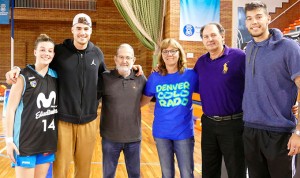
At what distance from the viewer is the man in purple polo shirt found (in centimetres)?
229

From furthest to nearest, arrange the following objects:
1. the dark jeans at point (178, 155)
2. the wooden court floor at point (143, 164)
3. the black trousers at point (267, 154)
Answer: the wooden court floor at point (143, 164) < the dark jeans at point (178, 155) < the black trousers at point (267, 154)

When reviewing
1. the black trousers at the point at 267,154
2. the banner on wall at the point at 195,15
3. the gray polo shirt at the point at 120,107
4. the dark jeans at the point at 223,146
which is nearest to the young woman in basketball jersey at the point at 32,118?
the gray polo shirt at the point at 120,107

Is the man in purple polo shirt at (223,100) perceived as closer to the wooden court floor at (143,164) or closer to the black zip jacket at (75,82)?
the black zip jacket at (75,82)

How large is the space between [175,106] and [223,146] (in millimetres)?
446

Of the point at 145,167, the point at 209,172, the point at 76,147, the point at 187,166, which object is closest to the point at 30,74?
the point at 76,147

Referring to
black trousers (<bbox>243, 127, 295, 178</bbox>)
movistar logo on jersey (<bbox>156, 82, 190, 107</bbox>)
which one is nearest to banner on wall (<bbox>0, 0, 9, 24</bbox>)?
movistar logo on jersey (<bbox>156, 82, 190, 107</bbox>)

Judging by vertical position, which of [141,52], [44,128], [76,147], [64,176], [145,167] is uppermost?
[141,52]

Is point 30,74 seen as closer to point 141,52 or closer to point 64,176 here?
point 64,176

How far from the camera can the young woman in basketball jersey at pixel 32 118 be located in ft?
7.30

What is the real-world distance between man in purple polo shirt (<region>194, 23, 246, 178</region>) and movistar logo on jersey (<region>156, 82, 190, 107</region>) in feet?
0.41

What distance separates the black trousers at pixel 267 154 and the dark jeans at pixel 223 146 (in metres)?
0.15

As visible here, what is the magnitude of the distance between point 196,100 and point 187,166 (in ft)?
18.8

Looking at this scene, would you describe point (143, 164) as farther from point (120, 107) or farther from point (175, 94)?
point (175, 94)

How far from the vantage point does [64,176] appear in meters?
2.47
